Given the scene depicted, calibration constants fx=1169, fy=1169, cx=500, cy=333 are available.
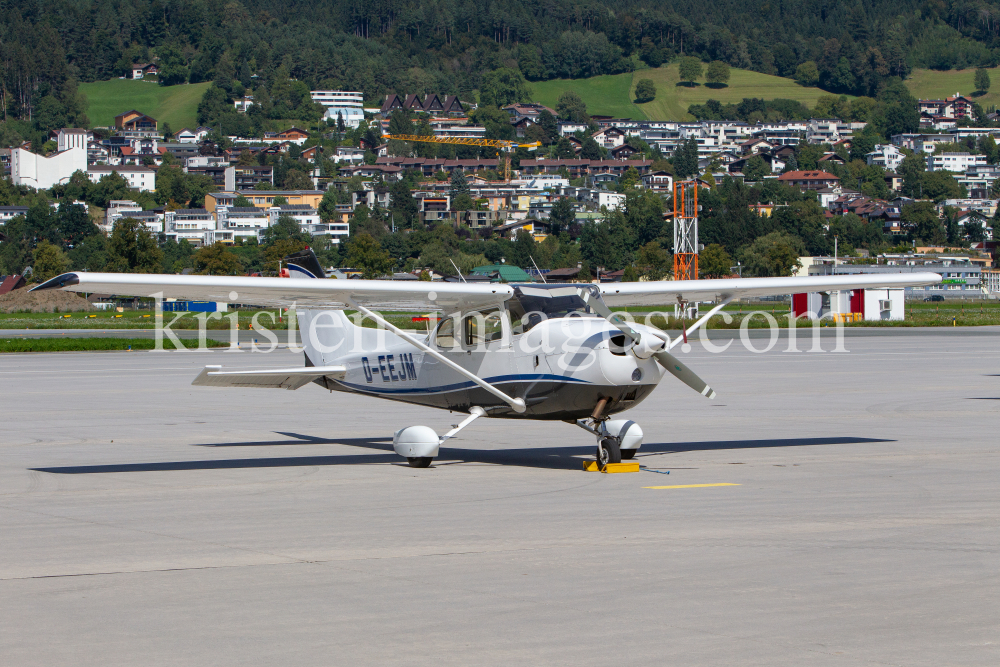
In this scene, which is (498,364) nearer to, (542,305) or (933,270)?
(542,305)

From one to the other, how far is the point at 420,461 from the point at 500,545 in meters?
4.49

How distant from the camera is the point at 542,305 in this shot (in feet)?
41.0

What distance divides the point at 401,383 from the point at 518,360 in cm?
220

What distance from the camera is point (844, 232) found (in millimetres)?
172875

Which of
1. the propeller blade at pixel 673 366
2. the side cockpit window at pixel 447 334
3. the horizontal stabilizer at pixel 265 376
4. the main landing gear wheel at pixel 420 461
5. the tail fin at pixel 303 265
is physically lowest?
the main landing gear wheel at pixel 420 461

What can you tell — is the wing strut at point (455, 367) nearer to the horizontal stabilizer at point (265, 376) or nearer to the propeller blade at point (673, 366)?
the horizontal stabilizer at point (265, 376)

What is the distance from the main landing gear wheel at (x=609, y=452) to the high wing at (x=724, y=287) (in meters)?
2.23

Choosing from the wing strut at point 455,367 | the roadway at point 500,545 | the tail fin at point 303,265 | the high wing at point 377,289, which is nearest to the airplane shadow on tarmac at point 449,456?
the roadway at point 500,545

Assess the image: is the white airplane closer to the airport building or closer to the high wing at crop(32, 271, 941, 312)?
the high wing at crop(32, 271, 941, 312)

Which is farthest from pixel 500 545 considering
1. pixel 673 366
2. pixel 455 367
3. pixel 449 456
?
pixel 449 456

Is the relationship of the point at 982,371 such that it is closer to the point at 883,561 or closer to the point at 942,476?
the point at 942,476

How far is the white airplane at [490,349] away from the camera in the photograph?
11828mm

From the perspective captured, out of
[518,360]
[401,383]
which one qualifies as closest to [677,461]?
[518,360]

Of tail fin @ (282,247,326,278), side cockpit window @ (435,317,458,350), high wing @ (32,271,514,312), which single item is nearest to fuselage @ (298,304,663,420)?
side cockpit window @ (435,317,458,350)
